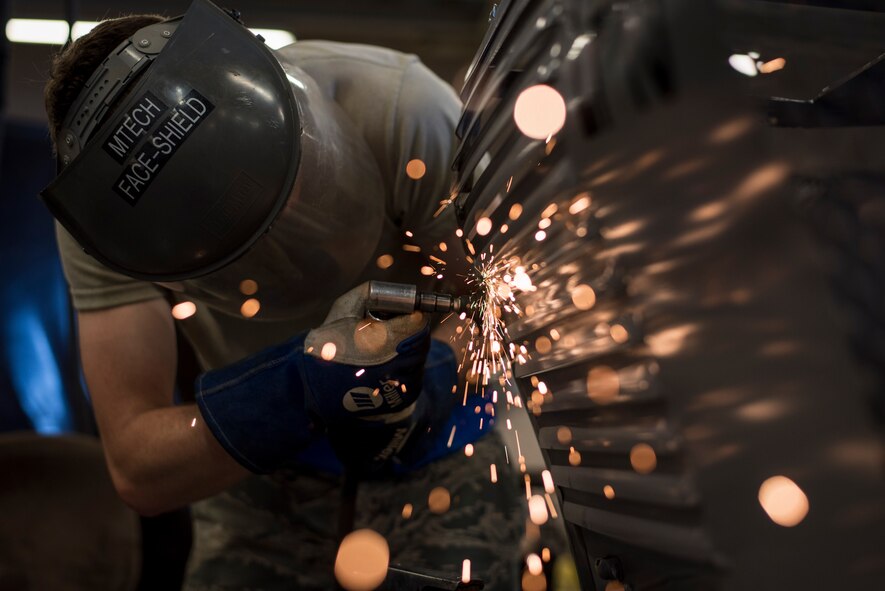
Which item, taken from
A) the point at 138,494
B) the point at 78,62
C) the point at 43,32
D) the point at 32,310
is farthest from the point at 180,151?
the point at 43,32

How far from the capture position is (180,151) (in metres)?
0.92

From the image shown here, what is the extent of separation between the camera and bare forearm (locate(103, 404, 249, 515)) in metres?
1.16

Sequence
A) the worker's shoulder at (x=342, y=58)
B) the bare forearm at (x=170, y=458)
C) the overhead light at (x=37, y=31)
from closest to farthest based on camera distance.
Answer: the bare forearm at (x=170, y=458) < the worker's shoulder at (x=342, y=58) < the overhead light at (x=37, y=31)

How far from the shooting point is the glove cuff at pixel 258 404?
41.3 inches

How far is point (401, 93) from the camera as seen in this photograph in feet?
4.17

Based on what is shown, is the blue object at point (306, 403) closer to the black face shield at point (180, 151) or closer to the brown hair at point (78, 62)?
the black face shield at point (180, 151)

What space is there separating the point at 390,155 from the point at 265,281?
31 centimetres

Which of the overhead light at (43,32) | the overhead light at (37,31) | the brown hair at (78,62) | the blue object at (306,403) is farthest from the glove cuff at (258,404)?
the overhead light at (37,31)

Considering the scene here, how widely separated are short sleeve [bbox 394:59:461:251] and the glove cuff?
0.31 m

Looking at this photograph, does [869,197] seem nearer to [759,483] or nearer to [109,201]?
[759,483]

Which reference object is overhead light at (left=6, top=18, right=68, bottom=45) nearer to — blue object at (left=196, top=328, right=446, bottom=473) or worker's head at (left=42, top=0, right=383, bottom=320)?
worker's head at (left=42, top=0, right=383, bottom=320)

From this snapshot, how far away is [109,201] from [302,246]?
252mm

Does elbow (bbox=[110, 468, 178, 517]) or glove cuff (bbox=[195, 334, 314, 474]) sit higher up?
glove cuff (bbox=[195, 334, 314, 474])

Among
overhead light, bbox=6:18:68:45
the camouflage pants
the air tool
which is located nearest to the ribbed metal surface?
the air tool
